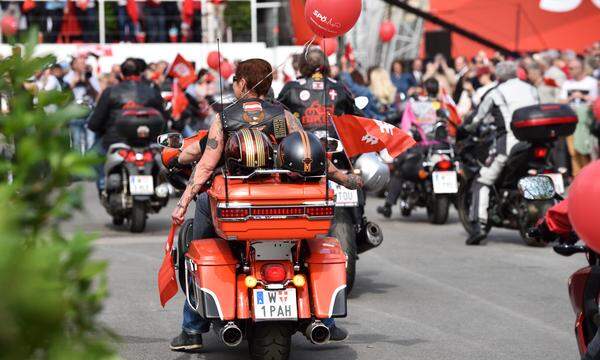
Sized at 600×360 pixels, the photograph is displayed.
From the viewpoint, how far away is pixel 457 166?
14.7 metres

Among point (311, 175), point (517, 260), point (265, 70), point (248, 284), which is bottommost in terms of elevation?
point (517, 260)

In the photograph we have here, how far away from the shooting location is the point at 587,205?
4102 millimetres

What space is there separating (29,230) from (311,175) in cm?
413

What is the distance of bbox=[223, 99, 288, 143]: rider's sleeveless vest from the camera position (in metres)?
6.90

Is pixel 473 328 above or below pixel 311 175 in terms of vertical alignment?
below

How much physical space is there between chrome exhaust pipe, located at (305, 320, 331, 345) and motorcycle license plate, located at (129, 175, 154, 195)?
25.1 feet

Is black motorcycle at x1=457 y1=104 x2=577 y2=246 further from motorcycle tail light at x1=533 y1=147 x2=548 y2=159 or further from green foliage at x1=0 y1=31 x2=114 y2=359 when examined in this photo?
green foliage at x1=0 y1=31 x2=114 y2=359

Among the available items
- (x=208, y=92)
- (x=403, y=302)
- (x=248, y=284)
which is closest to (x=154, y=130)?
(x=403, y=302)

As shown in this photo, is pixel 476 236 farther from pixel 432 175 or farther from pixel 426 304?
pixel 426 304

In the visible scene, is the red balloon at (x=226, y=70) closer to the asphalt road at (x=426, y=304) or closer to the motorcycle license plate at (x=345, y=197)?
the asphalt road at (x=426, y=304)

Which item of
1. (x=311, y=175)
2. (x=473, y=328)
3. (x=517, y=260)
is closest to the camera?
(x=311, y=175)

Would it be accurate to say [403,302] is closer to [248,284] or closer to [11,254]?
[248,284]

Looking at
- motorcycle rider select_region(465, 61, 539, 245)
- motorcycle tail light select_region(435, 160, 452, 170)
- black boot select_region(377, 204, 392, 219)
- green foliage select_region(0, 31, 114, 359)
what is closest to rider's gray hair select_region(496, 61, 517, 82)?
motorcycle rider select_region(465, 61, 539, 245)

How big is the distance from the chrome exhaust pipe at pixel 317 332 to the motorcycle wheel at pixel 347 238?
2840mm
